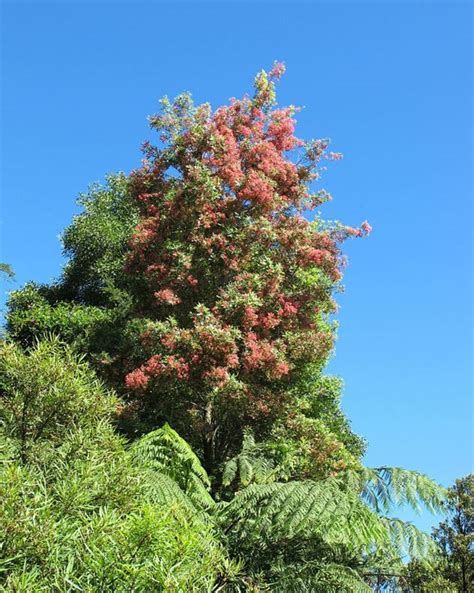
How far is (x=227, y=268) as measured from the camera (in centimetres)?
1272

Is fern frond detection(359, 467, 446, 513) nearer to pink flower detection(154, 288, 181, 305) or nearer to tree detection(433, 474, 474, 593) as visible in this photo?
pink flower detection(154, 288, 181, 305)

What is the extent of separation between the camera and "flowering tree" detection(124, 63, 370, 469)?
11.7 m

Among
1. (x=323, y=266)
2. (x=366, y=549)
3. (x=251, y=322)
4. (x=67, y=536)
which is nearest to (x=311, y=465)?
(x=251, y=322)

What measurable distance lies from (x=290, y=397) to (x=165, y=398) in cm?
236

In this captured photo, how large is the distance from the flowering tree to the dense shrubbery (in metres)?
0.04

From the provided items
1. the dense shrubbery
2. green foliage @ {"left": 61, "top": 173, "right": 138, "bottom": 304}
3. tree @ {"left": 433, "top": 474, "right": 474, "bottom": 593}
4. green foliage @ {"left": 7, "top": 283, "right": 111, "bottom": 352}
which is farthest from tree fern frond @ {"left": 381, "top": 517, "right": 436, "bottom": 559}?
tree @ {"left": 433, "top": 474, "right": 474, "bottom": 593}

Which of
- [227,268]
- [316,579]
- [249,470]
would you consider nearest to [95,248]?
[227,268]

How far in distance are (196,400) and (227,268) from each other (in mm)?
2586

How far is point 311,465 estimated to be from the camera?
12.1m

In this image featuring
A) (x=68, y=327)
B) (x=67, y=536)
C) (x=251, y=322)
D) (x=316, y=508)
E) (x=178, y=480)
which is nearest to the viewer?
(x=67, y=536)

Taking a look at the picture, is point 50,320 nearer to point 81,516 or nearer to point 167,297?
point 167,297

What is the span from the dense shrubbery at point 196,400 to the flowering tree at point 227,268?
4cm

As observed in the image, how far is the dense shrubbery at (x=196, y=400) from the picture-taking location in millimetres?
5172

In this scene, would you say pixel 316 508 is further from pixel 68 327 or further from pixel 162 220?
pixel 68 327
